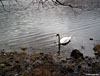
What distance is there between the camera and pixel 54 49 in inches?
412

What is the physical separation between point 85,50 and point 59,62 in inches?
125

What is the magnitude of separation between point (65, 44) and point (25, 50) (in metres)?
3.38

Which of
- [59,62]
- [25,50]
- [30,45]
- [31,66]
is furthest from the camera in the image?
[30,45]

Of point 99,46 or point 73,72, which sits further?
point 99,46

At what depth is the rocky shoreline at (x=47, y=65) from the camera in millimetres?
6273

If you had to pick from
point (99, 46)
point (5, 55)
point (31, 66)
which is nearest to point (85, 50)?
point (99, 46)

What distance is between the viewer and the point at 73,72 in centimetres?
661

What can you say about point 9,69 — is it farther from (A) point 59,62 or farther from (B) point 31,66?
(A) point 59,62

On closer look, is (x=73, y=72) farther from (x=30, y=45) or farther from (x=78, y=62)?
(x=30, y=45)

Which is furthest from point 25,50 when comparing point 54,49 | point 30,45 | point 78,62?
point 78,62

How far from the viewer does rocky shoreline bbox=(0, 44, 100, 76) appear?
6.27m

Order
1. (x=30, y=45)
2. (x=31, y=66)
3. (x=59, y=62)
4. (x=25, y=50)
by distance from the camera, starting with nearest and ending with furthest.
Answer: (x=31, y=66)
(x=59, y=62)
(x=25, y=50)
(x=30, y=45)

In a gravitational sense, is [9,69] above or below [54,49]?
above

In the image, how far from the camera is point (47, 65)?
7164mm
